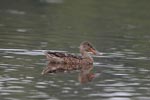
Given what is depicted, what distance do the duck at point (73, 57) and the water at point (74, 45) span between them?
297 millimetres

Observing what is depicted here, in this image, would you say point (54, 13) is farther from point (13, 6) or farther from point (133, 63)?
point (133, 63)

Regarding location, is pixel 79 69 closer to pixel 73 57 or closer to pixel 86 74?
pixel 73 57

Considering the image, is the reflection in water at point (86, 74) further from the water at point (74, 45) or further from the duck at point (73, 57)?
the duck at point (73, 57)

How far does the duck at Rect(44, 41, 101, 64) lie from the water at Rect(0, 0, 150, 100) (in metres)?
0.30

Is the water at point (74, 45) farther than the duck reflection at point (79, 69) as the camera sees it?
No

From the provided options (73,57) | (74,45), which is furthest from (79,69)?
(74,45)

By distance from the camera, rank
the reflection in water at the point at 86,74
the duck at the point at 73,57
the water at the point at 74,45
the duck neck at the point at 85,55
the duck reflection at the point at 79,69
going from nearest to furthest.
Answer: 1. the water at the point at 74,45
2. the reflection in water at the point at 86,74
3. the duck reflection at the point at 79,69
4. the duck at the point at 73,57
5. the duck neck at the point at 85,55

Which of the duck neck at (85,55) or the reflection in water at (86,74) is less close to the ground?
the duck neck at (85,55)

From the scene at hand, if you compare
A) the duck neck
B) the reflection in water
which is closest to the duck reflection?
the reflection in water

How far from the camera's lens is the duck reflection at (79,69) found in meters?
19.9

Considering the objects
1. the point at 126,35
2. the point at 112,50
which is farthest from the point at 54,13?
the point at 112,50

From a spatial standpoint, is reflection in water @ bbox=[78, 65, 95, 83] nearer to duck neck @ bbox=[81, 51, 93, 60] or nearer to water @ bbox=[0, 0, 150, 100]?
water @ bbox=[0, 0, 150, 100]

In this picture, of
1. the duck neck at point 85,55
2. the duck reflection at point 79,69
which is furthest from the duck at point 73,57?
the duck reflection at point 79,69

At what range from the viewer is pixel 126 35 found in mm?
29562
